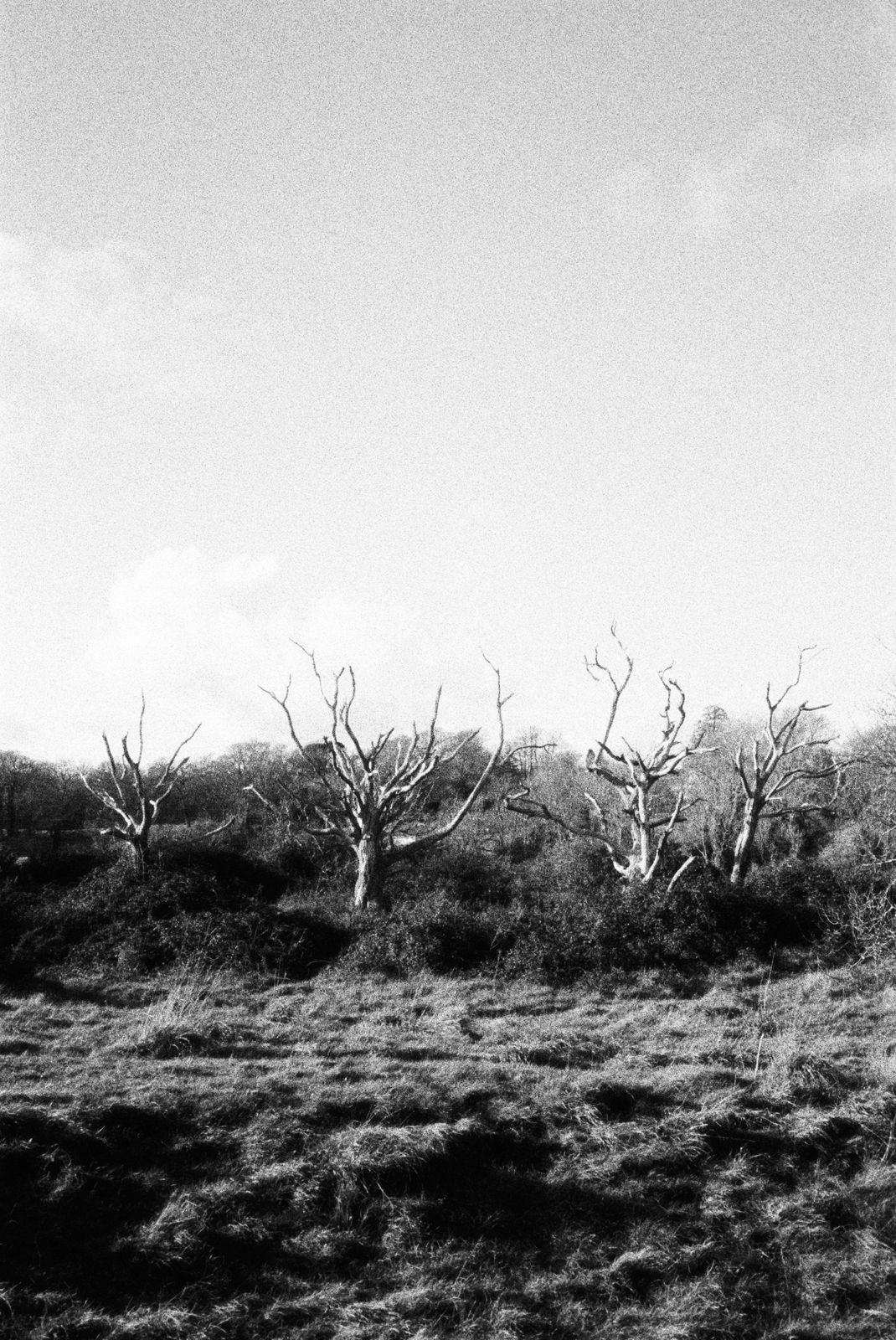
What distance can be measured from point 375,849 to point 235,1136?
11.1m

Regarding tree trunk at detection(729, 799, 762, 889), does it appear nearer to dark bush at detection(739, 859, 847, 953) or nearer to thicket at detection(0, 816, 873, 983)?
thicket at detection(0, 816, 873, 983)

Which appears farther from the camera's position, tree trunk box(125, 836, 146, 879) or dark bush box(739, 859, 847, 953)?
tree trunk box(125, 836, 146, 879)

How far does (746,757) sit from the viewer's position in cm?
3441

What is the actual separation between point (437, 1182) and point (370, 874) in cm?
1121

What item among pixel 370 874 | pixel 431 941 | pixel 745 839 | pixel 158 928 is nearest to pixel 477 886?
pixel 370 874

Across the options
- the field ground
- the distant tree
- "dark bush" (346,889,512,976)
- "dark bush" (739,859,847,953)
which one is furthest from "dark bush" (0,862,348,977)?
the distant tree

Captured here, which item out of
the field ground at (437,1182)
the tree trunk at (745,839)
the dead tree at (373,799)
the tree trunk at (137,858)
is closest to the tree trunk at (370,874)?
the dead tree at (373,799)

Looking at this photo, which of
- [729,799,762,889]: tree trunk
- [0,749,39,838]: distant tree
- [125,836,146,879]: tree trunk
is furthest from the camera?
[0,749,39,838]: distant tree

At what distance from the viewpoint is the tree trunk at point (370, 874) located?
60.6ft

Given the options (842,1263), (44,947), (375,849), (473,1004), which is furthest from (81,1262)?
(375,849)

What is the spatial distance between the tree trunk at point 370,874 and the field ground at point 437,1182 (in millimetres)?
6829

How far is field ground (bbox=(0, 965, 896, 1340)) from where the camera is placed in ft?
20.1

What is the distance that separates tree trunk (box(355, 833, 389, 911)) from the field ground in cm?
683

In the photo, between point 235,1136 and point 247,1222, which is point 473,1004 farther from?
point 247,1222
